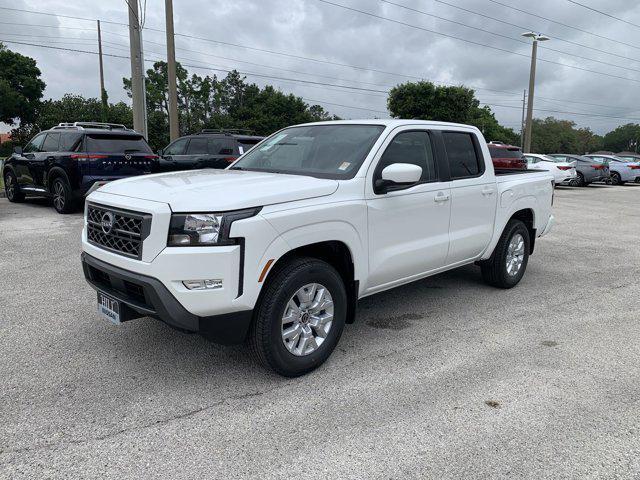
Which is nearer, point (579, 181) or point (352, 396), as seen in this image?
point (352, 396)

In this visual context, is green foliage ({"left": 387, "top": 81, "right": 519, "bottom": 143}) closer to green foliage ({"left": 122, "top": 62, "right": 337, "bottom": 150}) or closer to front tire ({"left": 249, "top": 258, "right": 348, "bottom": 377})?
green foliage ({"left": 122, "top": 62, "right": 337, "bottom": 150})

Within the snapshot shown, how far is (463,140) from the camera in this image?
5.29m

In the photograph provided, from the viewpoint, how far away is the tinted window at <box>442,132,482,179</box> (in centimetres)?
501

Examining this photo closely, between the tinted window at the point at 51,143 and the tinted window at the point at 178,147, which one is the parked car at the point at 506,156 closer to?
the tinted window at the point at 178,147

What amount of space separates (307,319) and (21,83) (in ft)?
184

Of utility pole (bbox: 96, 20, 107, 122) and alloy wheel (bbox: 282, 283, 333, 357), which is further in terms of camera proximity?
utility pole (bbox: 96, 20, 107, 122)

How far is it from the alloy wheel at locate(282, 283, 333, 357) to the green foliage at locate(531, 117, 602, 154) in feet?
351

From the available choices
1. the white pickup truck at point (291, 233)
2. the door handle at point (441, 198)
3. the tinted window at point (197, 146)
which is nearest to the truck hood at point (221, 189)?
the white pickup truck at point (291, 233)

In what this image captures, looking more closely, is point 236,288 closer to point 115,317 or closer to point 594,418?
point 115,317

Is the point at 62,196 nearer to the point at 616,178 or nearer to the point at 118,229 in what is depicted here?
the point at 118,229

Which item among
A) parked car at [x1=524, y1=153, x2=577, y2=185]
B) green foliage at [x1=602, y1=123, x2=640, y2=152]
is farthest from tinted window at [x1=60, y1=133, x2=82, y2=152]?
green foliage at [x1=602, y1=123, x2=640, y2=152]

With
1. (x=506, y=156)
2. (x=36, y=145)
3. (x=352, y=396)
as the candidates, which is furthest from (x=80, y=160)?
(x=506, y=156)

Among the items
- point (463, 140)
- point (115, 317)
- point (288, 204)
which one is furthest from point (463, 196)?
point (115, 317)

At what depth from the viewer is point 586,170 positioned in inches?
899
